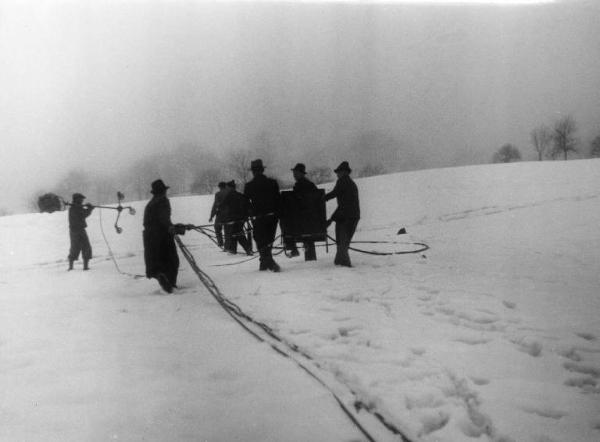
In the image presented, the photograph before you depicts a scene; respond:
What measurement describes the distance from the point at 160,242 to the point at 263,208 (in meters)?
2.09

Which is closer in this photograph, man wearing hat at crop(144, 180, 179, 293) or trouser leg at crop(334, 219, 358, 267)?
man wearing hat at crop(144, 180, 179, 293)

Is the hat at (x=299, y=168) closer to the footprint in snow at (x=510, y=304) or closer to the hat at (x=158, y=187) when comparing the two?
the hat at (x=158, y=187)

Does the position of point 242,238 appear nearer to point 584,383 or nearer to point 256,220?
point 256,220

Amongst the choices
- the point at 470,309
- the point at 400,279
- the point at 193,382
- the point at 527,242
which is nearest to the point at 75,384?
the point at 193,382

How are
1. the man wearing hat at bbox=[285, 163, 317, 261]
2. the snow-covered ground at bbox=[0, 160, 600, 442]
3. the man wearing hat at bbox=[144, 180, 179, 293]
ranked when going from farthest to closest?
1. the man wearing hat at bbox=[285, 163, 317, 261]
2. the man wearing hat at bbox=[144, 180, 179, 293]
3. the snow-covered ground at bbox=[0, 160, 600, 442]

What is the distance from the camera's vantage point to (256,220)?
8242mm

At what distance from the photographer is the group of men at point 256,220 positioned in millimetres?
6949

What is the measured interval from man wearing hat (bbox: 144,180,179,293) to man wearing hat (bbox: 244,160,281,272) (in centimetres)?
171

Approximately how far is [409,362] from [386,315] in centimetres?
130

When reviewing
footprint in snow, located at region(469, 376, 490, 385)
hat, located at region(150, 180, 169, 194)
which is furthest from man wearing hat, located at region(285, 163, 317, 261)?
footprint in snow, located at region(469, 376, 490, 385)

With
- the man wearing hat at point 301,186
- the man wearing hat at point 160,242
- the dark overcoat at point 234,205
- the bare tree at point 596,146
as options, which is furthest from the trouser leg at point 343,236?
the bare tree at point 596,146

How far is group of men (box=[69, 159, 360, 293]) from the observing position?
6949 mm

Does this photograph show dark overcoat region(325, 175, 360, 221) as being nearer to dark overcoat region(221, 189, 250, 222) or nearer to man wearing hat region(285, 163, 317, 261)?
man wearing hat region(285, 163, 317, 261)

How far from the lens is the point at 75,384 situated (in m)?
3.34
